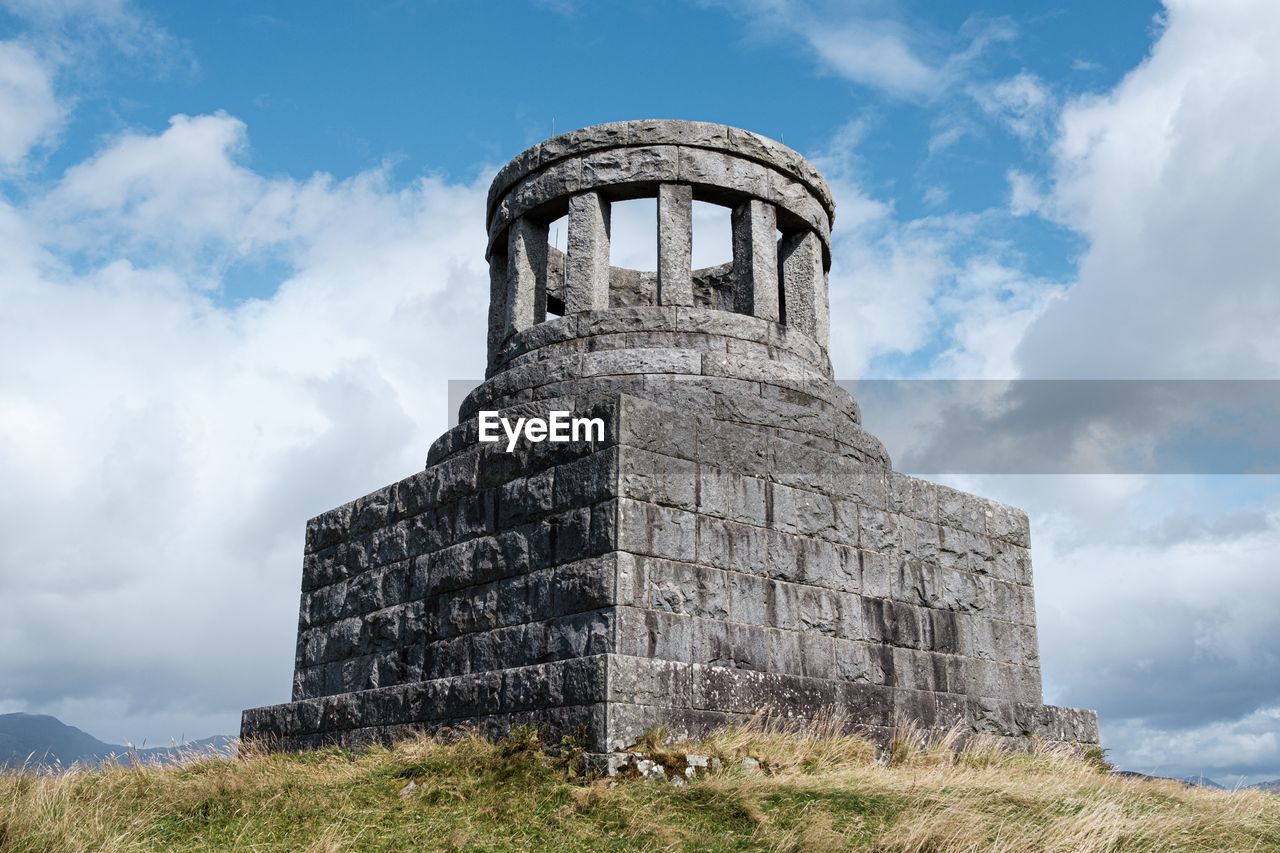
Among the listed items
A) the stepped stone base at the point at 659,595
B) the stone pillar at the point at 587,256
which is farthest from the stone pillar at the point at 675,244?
the stepped stone base at the point at 659,595

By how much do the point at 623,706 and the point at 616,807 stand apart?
33.9 inches

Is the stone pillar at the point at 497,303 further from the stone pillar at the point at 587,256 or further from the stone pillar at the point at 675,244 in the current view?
the stone pillar at the point at 675,244

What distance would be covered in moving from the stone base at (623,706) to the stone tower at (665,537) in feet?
0.07

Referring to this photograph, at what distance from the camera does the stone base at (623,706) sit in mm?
7832

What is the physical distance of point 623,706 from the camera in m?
7.75

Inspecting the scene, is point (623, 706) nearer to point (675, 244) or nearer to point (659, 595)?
point (659, 595)

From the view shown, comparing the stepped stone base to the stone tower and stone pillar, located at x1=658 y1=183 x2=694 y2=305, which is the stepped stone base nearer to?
the stone tower

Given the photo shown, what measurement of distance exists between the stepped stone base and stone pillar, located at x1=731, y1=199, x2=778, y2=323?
149 cm

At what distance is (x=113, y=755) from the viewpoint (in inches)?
377

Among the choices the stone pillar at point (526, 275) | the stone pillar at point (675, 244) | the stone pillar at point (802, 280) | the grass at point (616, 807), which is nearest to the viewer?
the grass at point (616, 807)

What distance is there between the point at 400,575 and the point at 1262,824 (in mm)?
6989

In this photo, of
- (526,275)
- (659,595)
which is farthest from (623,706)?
(526,275)

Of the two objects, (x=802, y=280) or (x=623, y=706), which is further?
(x=802, y=280)

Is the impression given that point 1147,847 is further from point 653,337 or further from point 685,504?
point 653,337
